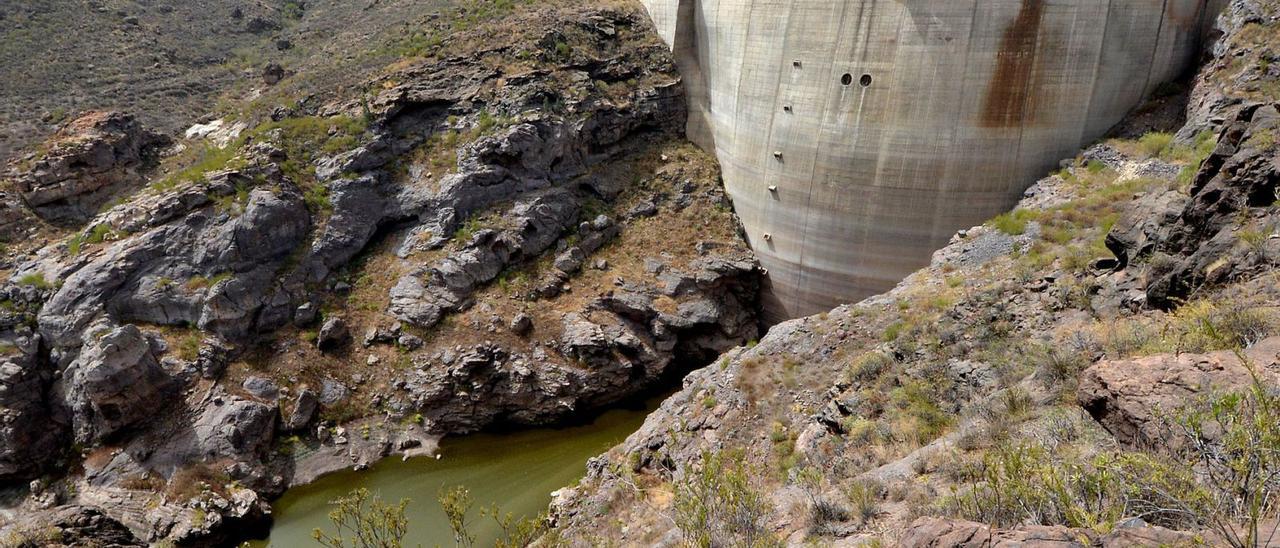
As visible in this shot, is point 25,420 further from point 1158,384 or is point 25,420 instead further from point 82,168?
point 1158,384

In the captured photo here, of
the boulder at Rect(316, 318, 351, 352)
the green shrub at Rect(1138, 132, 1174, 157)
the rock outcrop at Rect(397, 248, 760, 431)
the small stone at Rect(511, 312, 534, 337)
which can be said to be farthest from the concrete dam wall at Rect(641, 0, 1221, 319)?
the boulder at Rect(316, 318, 351, 352)

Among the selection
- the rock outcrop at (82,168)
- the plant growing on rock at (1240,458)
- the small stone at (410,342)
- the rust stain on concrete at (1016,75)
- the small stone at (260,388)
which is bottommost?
the small stone at (260,388)

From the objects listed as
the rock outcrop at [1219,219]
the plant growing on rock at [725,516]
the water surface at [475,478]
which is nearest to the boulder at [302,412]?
the water surface at [475,478]

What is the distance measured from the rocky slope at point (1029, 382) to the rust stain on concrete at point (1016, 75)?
2.13 m

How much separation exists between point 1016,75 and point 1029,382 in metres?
12.1

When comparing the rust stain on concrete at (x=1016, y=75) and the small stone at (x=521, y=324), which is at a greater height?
the rust stain on concrete at (x=1016, y=75)

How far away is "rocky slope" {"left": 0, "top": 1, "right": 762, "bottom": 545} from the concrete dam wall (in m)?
2.79

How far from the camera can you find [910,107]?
60.8 feet

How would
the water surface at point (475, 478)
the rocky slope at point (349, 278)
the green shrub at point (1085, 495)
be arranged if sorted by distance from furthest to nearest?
the rocky slope at point (349, 278), the water surface at point (475, 478), the green shrub at point (1085, 495)

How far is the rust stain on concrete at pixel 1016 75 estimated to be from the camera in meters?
17.2

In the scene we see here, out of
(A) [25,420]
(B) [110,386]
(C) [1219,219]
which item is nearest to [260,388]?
(B) [110,386]

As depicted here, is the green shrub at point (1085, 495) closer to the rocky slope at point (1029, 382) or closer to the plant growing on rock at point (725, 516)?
the rocky slope at point (1029, 382)

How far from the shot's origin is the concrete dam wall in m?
17.5

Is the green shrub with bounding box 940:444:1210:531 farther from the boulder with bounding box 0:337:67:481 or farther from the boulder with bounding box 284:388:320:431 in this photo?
the boulder with bounding box 0:337:67:481
